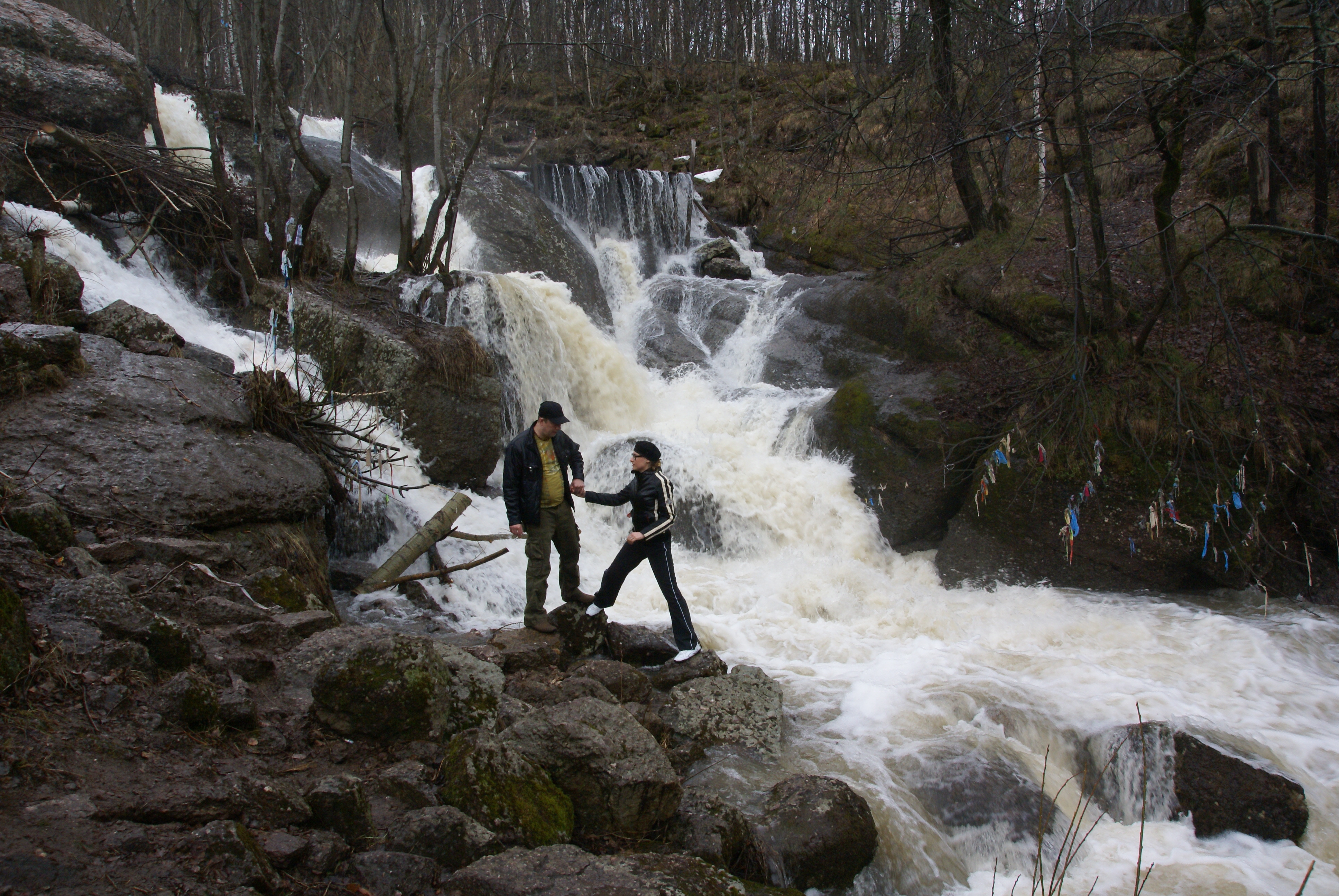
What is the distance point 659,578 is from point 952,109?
6.89 meters

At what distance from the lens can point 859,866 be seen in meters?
3.62

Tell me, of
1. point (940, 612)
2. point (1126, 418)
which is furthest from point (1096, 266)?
point (940, 612)

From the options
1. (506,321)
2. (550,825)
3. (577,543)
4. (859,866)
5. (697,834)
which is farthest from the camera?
(506,321)

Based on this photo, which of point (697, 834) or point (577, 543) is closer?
point (697, 834)

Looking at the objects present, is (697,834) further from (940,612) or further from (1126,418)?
(1126,418)

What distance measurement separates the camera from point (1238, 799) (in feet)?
14.1

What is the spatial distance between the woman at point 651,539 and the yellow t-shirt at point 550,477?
302 millimetres

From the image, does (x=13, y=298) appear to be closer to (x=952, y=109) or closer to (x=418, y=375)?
(x=418, y=375)

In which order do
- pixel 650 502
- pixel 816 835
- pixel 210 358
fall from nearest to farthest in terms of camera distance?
pixel 816 835, pixel 650 502, pixel 210 358

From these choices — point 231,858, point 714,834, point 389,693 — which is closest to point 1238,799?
point 714,834

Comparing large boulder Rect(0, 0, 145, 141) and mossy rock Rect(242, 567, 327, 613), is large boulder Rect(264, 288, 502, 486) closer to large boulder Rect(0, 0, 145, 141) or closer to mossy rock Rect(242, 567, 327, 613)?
mossy rock Rect(242, 567, 327, 613)

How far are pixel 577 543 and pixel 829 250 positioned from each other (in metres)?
12.4

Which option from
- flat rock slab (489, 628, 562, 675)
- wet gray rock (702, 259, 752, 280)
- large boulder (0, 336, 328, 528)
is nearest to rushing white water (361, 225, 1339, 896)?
flat rock slab (489, 628, 562, 675)

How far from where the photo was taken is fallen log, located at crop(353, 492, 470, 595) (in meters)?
6.42
